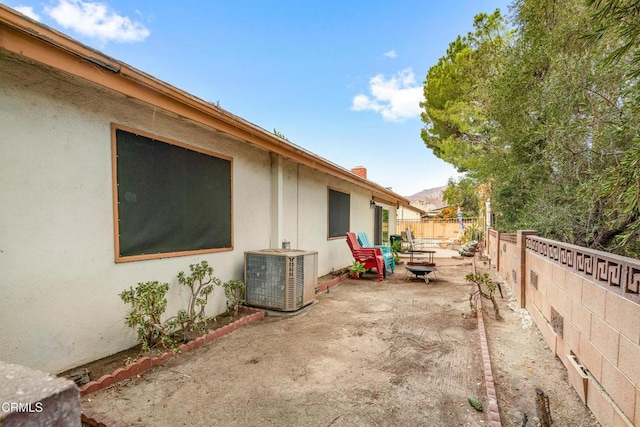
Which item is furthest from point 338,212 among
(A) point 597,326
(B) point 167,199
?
(A) point 597,326

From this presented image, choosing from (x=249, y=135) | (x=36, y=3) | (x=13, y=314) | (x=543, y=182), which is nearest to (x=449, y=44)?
(x=543, y=182)

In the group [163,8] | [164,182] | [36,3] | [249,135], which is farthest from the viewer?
[163,8]

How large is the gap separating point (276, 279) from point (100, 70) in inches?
130

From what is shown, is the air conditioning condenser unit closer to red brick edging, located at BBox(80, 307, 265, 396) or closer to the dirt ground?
the dirt ground

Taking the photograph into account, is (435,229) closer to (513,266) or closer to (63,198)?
(513,266)

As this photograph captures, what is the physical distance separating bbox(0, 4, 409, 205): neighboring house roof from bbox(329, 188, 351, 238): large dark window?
4544 millimetres

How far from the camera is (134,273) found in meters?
3.44

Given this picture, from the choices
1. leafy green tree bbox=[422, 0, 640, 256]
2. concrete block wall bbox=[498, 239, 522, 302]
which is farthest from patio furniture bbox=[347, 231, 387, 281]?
leafy green tree bbox=[422, 0, 640, 256]

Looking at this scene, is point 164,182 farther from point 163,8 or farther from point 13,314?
point 163,8

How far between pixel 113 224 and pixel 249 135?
2.12 meters

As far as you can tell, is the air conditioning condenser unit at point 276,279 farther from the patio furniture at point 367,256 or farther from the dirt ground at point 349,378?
the patio furniture at point 367,256

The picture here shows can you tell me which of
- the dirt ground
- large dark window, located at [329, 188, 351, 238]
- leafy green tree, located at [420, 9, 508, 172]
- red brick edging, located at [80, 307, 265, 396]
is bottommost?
the dirt ground

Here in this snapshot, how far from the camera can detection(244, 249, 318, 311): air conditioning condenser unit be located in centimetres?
471

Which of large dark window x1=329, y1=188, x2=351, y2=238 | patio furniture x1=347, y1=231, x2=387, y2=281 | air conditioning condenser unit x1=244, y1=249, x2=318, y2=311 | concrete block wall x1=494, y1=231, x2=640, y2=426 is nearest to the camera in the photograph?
concrete block wall x1=494, y1=231, x2=640, y2=426
